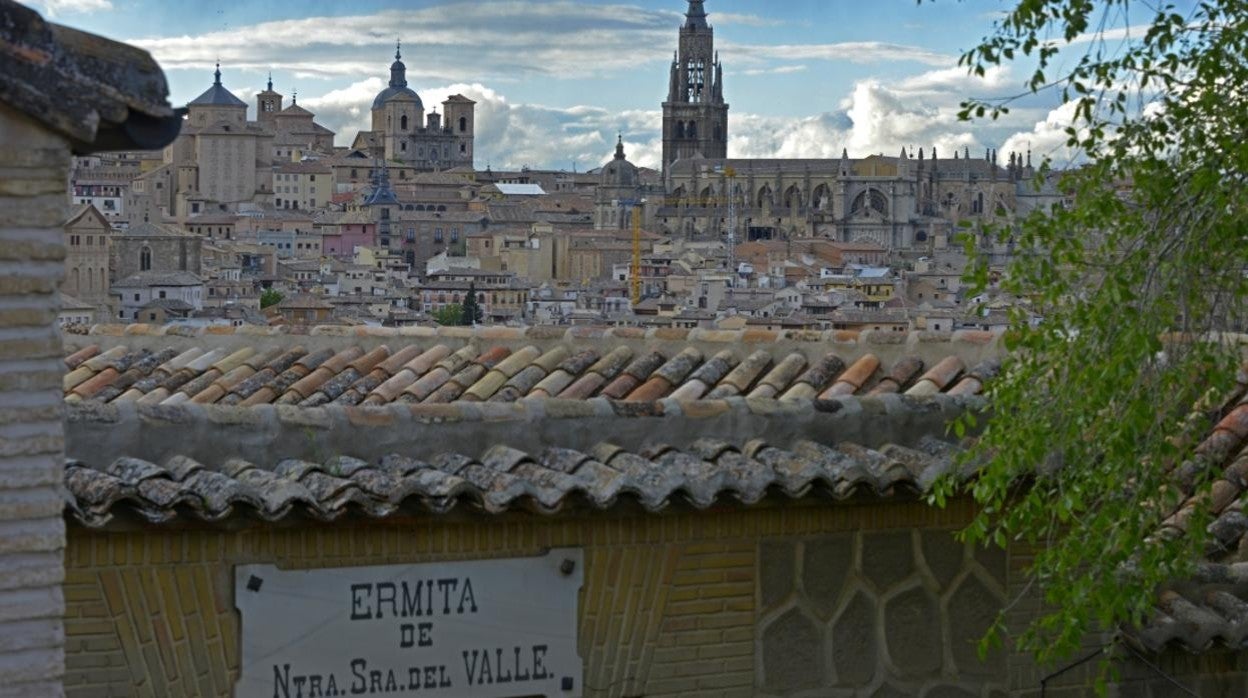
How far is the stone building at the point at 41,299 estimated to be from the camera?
3.13 metres

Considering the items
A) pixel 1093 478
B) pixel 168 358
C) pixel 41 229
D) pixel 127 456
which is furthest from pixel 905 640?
pixel 168 358

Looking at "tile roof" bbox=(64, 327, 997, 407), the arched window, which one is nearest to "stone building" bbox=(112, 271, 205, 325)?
the arched window

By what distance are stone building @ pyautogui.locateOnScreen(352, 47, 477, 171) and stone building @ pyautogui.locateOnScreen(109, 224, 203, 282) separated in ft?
220

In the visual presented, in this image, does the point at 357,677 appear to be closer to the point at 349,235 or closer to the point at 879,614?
the point at 879,614

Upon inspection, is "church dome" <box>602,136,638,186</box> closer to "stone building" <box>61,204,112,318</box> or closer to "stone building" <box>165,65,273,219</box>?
"stone building" <box>165,65,273,219</box>

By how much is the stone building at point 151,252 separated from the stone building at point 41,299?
9580 cm

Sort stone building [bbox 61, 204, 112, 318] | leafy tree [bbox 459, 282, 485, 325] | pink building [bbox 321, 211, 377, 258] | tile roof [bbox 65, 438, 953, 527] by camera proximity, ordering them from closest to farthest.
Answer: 1. tile roof [bbox 65, 438, 953, 527]
2. stone building [bbox 61, 204, 112, 318]
3. leafy tree [bbox 459, 282, 485, 325]
4. pink building [bbox 321, 211, 377, 258]

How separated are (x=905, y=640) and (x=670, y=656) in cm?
62

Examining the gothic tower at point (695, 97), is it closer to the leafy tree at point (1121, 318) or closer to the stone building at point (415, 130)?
the stone building at point (415, 130)

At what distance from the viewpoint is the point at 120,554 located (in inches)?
171

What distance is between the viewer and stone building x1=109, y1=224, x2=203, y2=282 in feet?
325

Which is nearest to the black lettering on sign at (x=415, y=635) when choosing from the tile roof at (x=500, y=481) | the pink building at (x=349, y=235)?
the tile roof at (x=500, y=481)

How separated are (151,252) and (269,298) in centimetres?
1065

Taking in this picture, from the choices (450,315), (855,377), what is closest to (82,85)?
(855,377)
